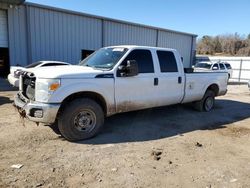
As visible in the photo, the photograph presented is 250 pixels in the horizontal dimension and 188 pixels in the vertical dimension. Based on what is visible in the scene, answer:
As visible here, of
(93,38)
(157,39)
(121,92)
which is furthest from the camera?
(157,39)

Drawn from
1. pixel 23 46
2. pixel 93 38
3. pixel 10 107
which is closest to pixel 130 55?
pixel 10 107

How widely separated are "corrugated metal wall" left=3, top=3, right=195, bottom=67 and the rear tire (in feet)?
36.7

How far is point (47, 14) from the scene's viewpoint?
15141 millimetres

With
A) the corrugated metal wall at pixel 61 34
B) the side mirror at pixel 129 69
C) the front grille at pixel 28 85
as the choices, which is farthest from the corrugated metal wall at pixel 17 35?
the side mirror at pixel 129 69

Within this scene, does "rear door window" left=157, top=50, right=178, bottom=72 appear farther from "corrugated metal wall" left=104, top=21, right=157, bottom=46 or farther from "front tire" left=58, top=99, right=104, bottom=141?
"corrugated metal wall" left=104, top=21, right=157, bottom=46

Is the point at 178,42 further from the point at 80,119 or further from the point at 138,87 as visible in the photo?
the point at 80,119

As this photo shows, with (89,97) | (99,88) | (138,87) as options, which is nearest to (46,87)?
(89,97)

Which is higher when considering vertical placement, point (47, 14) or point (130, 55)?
point (47, 14)

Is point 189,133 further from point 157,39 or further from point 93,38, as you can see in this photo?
point 157,39

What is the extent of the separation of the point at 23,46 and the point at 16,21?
5.01 ft

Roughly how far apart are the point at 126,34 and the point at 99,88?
1589cm

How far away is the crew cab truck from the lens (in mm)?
4434

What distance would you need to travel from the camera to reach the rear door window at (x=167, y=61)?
6.20m

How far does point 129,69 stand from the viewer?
16.9ft
